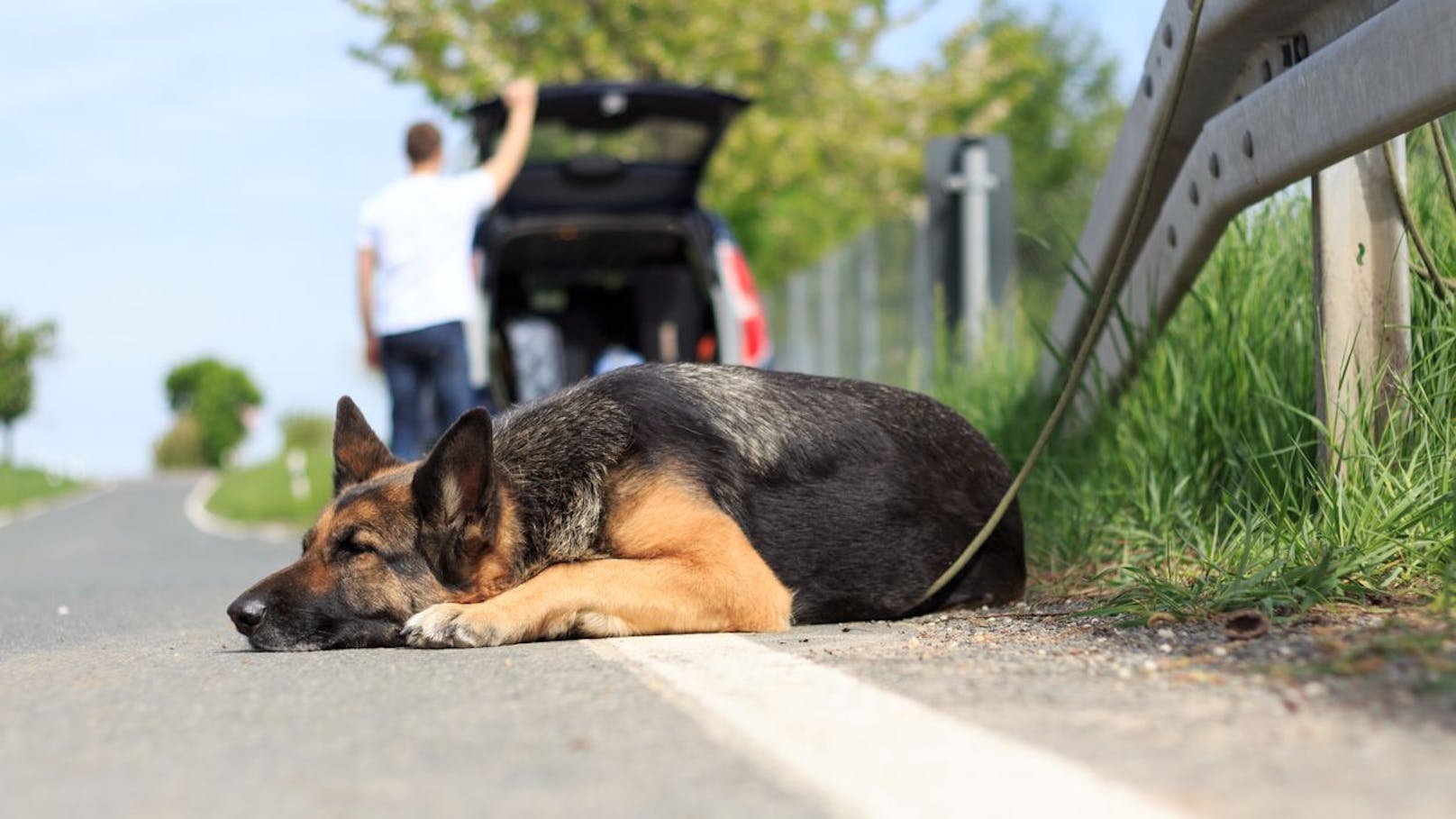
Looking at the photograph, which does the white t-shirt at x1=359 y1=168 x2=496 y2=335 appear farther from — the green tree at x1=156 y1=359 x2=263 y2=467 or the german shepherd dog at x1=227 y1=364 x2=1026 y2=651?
the green tree at x1=156 y1=359 x2=263 y2=467

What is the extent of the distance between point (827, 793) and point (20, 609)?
625 centimetres

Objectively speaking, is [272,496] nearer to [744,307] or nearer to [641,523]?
[744,307]

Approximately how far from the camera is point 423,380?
1040 centimetres

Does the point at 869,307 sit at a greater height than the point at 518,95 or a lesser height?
lesser

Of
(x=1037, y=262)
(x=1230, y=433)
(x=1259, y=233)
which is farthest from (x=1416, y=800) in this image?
(x=1037, y=262)

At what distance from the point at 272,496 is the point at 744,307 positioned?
18503mm

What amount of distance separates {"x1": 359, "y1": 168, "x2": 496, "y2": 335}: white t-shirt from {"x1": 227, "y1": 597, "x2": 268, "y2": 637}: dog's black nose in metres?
5.02

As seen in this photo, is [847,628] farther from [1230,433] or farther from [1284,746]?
Answer: [1284,746]

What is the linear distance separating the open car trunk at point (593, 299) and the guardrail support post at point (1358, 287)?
592 cm

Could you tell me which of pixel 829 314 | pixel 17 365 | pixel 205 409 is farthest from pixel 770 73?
pixel 205 409

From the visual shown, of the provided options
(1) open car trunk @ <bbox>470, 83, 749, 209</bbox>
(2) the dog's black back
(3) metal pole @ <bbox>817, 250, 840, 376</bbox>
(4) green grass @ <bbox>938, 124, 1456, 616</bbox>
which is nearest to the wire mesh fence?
(3) metal pole @ <bbox>817, 250, 840, 376</bbox>

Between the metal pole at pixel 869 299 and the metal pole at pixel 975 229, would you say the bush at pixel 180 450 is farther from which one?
the metal pole at pixel 975 229

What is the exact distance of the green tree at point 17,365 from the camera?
71500mm

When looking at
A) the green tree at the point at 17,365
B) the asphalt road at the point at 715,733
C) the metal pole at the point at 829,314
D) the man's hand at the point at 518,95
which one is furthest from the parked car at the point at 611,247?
the green tree at the point at 17,365
